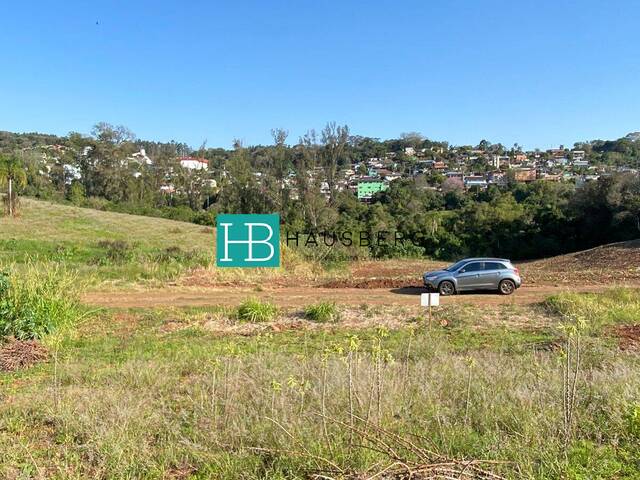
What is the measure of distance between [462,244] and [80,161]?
4785cm

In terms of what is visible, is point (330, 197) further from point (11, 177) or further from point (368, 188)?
point (11, 177)

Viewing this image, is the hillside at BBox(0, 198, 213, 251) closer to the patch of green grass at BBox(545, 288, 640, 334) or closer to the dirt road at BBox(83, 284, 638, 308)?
the dirt road at BBox(83, 284, 638, 308)

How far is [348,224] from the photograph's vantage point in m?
44.2

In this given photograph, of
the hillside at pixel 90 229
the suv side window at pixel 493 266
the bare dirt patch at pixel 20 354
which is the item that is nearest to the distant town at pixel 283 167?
the hillside at pixel 90 229

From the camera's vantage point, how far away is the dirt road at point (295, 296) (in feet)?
49.8

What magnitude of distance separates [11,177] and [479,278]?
101 ft

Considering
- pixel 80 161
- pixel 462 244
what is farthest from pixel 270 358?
pixel 80 161

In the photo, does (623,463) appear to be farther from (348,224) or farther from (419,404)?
(348,224)

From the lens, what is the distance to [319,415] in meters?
4.38

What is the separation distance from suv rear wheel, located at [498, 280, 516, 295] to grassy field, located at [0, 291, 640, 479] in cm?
880

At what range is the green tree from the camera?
32531 millimetres

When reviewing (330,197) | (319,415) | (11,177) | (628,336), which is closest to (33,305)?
(319,415)

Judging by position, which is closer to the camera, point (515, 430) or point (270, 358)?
point (515, 430)

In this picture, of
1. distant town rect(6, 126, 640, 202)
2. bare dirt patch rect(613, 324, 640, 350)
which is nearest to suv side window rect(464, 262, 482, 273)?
bare dirt patch rect(613, 324, 640, 350)
